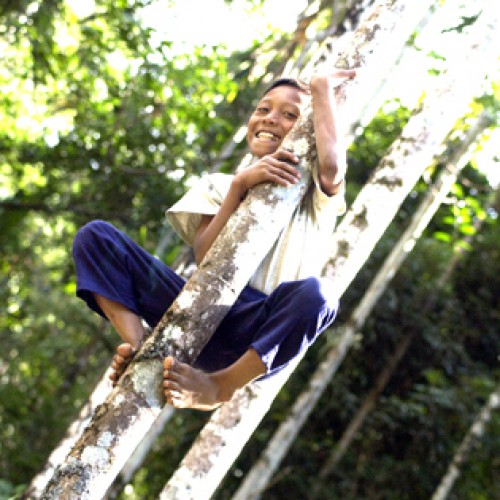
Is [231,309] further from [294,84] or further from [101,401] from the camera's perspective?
[101,401]

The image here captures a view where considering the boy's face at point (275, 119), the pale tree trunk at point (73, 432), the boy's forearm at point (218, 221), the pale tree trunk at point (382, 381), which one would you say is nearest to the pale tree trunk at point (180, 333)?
the boy's forearm at point (218, 221)

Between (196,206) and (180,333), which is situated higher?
(196,206)

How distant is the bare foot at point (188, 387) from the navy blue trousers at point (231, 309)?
18 cm

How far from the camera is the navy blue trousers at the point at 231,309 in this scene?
2359 millimetres

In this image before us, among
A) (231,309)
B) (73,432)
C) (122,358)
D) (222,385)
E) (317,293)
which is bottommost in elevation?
(73,432)

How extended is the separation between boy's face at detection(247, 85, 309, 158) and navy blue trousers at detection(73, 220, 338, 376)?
1.87 feet

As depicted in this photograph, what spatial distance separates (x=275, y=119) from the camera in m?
2.86

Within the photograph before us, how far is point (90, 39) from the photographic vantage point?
22.8 ft

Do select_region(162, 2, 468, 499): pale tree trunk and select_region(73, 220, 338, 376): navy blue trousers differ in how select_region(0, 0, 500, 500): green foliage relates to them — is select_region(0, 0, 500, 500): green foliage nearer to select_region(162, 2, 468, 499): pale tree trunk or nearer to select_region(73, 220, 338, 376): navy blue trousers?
select_region(162, 2, 468, 499): pale tree trunk

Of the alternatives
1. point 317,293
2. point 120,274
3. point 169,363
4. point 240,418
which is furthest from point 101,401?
point 169,363

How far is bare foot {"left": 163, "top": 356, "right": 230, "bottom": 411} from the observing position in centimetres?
205

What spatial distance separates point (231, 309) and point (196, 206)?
43cm

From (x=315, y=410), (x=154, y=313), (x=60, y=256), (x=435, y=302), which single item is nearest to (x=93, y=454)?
(x=154, y=313)

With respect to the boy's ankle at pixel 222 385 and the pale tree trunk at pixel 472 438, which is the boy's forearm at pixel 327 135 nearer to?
the boy's ankle at pixel 222 385
